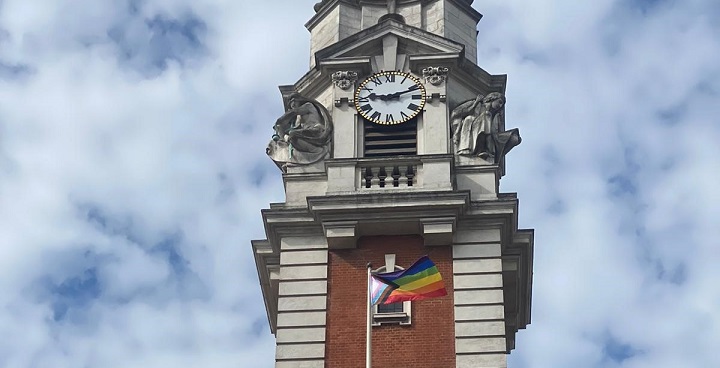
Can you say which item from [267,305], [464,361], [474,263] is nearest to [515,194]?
[474,263]

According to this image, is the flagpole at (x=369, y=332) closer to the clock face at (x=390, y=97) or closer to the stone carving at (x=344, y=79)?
the clock face at (x=390, y=97)

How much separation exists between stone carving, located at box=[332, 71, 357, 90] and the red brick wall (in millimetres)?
5306

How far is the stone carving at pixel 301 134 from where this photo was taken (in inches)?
1609

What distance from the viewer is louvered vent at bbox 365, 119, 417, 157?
40.8 m

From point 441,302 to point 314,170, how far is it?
5703mm

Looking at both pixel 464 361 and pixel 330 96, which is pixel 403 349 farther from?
pixel 330 96

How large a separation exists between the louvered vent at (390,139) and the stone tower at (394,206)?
0.13 ft

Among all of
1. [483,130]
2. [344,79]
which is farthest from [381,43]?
[483,130]

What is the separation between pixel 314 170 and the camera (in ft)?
133

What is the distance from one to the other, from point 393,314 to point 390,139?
6055 millimetres

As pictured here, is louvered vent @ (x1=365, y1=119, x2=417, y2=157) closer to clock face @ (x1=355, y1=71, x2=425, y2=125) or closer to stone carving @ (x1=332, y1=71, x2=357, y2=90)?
clock face @ (x1=355, y1=71, x2=425, y2=125)

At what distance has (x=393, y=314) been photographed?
1459 inches

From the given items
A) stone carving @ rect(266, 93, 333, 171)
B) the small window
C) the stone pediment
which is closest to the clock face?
the stone pediment

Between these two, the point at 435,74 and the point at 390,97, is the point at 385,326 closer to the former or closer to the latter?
the point at 390,97
